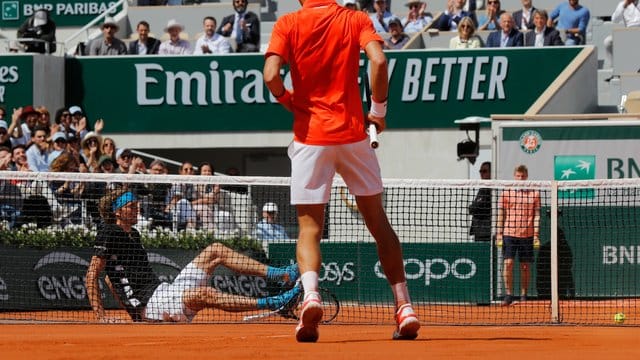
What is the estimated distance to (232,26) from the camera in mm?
23672

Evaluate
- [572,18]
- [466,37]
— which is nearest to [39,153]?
[466,37]

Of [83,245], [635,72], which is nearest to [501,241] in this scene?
[83,245]

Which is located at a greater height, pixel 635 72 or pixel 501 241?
pixel 635 72

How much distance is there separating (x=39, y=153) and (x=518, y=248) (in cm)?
719

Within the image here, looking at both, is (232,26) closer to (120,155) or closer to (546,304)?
(120,155)

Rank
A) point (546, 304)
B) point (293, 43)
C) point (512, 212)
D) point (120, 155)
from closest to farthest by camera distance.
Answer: point (293, 43) → point (546, 304) → point (512, 212) → point (120, 155)

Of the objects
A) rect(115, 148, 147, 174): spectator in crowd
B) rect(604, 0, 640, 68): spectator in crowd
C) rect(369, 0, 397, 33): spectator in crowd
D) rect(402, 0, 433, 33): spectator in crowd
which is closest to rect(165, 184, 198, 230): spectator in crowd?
rect(115, 148, 147, 174): spectator in crowd

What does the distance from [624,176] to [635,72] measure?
5.39 metres

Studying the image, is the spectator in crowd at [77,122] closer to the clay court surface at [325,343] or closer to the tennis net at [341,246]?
the tennis net at [341,246]

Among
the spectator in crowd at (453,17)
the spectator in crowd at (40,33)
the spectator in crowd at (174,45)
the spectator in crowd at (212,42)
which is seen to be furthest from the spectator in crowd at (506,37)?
the spectator in crowd at (40,33)

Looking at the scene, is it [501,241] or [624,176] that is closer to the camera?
[501,241]

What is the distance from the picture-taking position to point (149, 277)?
13.6 meters

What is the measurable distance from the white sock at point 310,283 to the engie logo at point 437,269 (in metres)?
7.09

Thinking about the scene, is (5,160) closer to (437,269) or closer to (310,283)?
(437,269)
